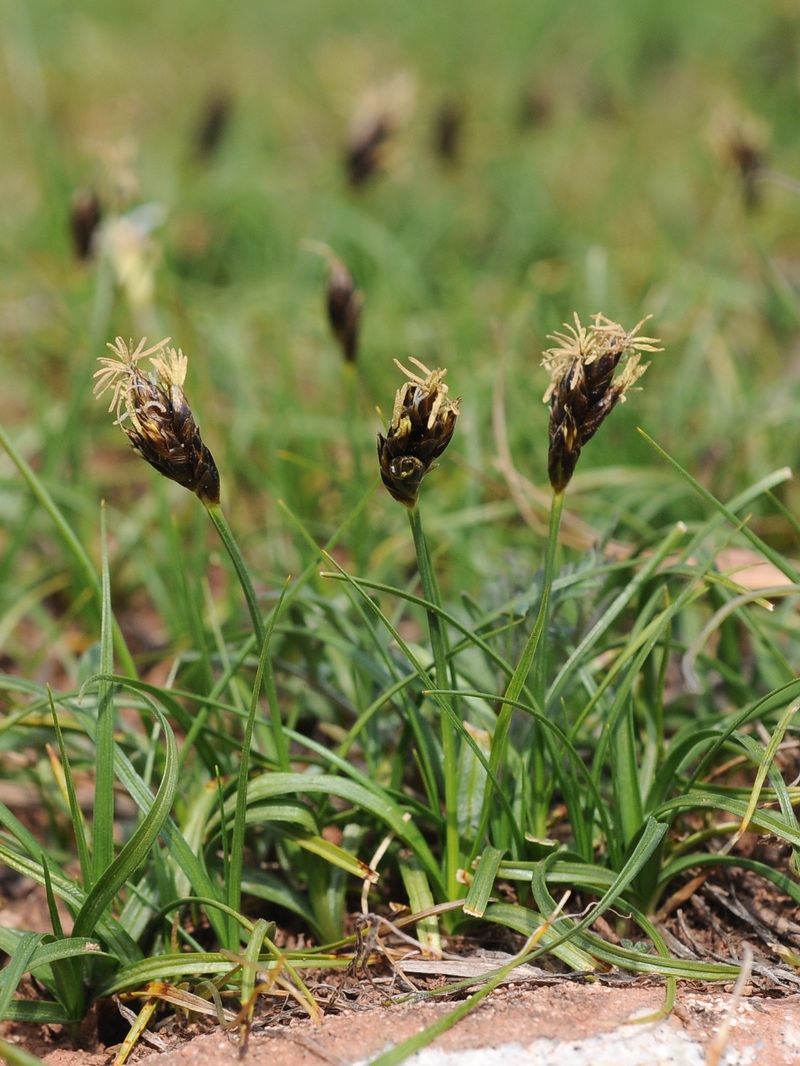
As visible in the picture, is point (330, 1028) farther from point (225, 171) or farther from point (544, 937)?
point (225, 171)

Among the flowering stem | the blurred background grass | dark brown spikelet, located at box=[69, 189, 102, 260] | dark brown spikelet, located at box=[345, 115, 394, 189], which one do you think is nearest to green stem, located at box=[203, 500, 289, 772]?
the flowering stem

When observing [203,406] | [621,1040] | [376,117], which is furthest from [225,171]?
[621,1040]

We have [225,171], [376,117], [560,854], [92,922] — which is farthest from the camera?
[225,171]

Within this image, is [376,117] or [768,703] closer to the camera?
[768,703]

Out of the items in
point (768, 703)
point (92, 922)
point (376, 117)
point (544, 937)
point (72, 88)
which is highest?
point (72, 88)

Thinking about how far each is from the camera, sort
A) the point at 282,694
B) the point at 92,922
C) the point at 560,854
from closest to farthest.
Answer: the point at 92,922
the point at 560,854
the point at 282,694

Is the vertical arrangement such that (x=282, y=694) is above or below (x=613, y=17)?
below
